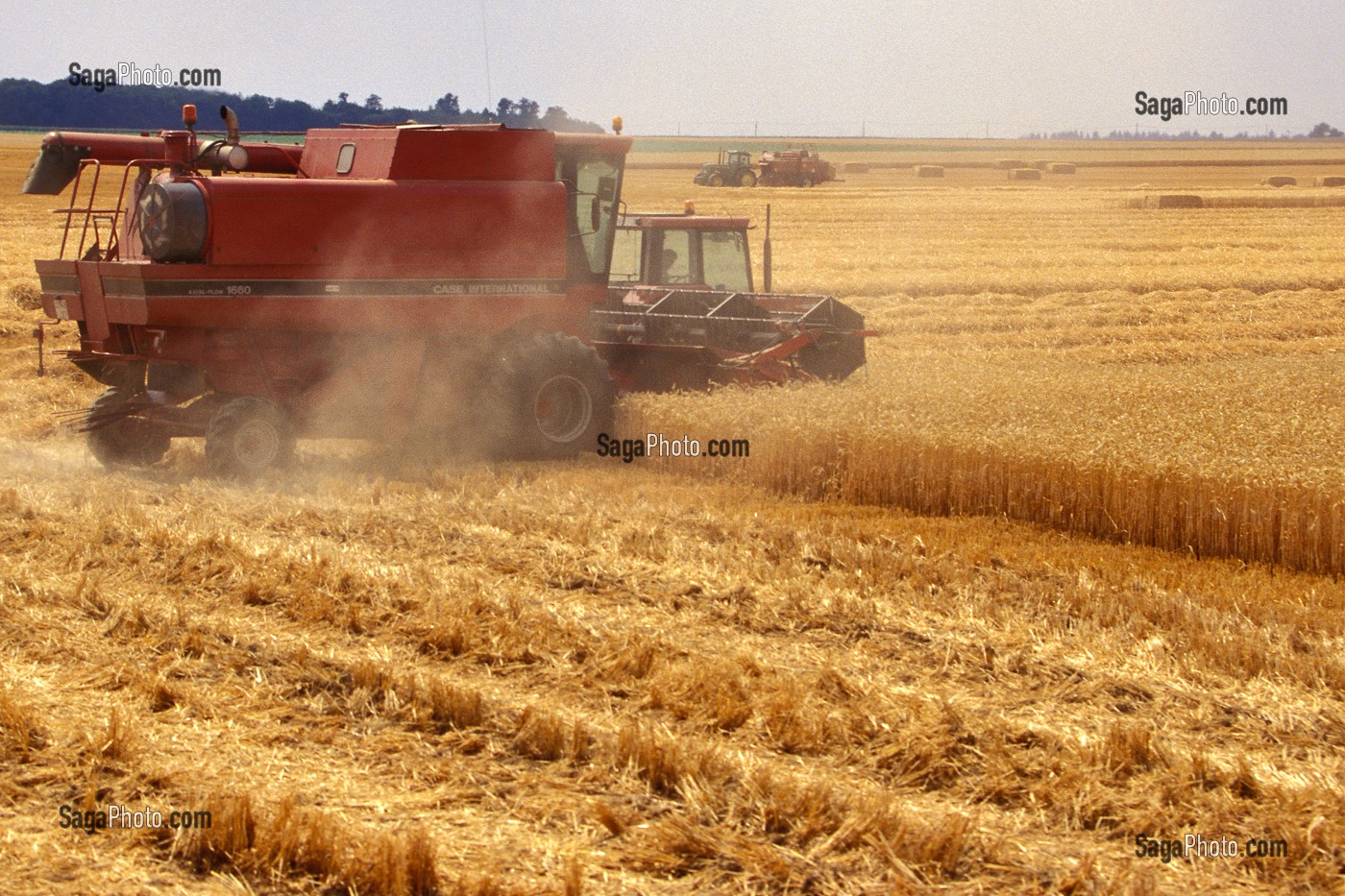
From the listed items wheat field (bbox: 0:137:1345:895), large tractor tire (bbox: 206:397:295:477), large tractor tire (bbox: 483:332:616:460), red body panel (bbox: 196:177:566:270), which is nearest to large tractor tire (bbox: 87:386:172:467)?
wheat field (bbox: 0:137:1345:895)

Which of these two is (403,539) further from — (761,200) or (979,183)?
(979,183)

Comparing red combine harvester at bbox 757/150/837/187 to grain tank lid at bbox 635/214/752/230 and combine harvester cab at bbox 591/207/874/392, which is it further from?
combine harvester cab at bbox 591/207/874/392

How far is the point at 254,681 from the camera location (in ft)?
17.5

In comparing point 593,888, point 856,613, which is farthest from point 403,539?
point 593,888

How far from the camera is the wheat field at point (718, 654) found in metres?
4.05

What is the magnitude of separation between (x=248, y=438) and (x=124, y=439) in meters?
1.17

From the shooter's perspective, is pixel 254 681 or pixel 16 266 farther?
pixel 16 266

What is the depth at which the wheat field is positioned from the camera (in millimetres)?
4051

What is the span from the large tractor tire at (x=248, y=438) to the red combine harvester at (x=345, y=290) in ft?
0.05

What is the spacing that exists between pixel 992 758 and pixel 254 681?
9.10 feet

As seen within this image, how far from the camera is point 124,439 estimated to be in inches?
391

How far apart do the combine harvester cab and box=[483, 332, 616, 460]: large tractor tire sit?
938 mm

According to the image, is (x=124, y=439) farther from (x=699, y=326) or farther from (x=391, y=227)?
(x=699, y=326)

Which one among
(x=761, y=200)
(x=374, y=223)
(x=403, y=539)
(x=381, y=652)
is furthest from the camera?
(x=761, y=200)
